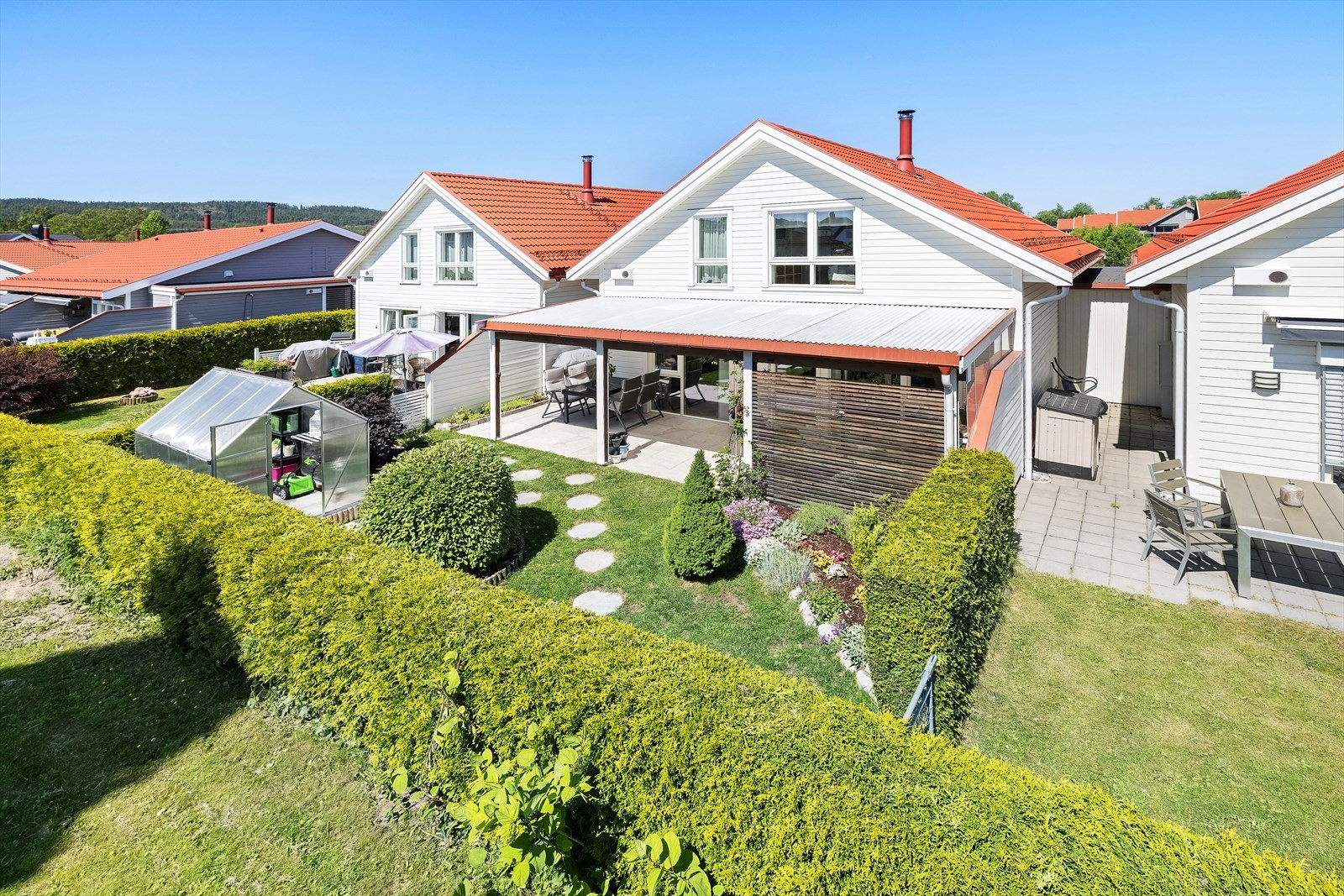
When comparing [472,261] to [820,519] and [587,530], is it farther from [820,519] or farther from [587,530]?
[820,519]

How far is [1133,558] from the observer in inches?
346

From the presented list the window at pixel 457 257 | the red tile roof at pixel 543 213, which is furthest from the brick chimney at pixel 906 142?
the window at pixel 457 257

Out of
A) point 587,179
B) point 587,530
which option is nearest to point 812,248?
point 587,530

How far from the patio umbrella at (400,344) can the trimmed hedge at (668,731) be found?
1105 cm

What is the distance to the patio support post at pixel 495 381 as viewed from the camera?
1445 cm

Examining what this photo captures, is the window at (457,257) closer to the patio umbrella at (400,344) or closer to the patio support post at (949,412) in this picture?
the patio umbrella at (400,344)

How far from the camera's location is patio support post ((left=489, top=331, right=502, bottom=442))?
47.4 ft

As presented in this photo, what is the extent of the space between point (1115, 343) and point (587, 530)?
549 inches

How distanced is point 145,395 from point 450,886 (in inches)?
827

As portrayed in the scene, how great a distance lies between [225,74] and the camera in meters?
20.8

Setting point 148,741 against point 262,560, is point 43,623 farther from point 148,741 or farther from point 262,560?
point 262,560

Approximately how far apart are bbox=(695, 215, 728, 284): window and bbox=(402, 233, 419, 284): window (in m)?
10.5

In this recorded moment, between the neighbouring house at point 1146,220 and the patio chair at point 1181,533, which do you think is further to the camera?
the neighbouring house at point 1146,220

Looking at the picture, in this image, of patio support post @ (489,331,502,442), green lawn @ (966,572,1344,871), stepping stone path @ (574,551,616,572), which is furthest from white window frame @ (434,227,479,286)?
green lawn @ (966,572,1344,871)
